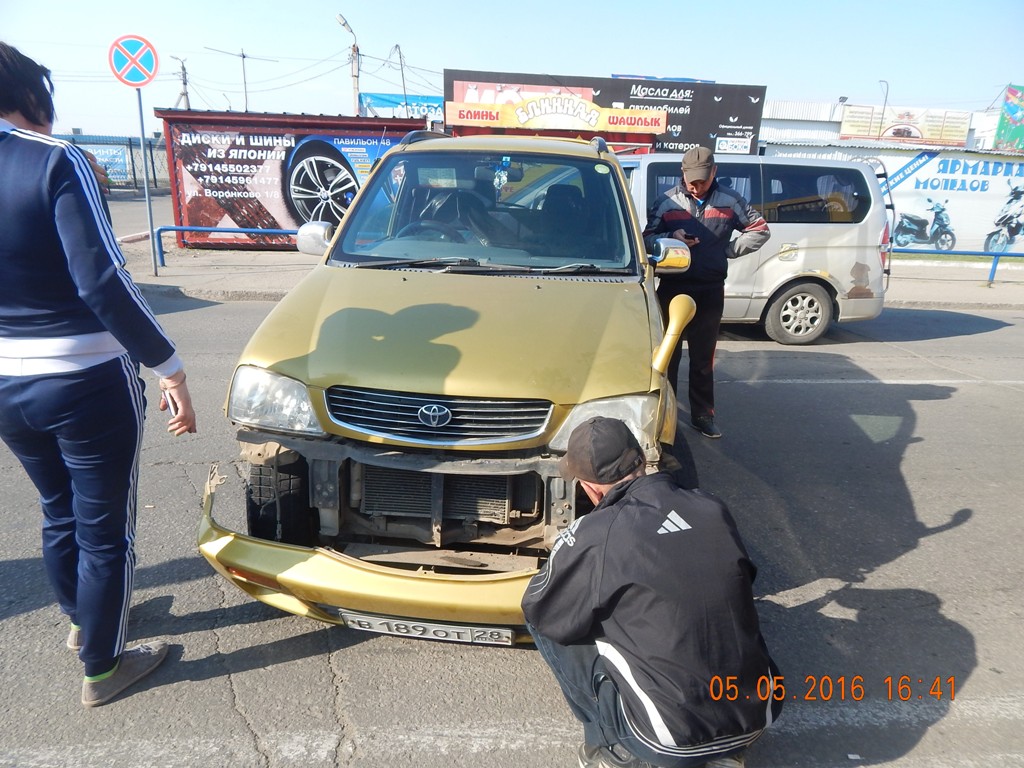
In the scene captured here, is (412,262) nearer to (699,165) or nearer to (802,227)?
(699,165)

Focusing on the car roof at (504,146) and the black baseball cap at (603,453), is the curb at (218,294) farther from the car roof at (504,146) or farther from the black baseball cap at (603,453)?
the black baseball cap at (603,453)

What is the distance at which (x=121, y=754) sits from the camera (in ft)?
7.93

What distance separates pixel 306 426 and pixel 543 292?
1289 millimetres

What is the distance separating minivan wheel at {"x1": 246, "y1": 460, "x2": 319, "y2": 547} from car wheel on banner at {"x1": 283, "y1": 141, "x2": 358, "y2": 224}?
486 inches

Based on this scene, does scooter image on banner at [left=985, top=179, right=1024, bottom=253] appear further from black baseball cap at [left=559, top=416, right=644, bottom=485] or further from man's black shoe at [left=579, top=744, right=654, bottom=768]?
man's black shoe at [left=579, top=744, right=654, bottom=768]

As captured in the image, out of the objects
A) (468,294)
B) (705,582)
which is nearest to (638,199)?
(468,294)

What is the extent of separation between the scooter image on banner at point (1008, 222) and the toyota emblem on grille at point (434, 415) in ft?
56.7

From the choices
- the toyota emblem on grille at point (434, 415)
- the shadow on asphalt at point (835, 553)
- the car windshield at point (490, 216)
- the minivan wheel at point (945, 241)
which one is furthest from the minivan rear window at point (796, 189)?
the minivan wheel at point (945, 241)

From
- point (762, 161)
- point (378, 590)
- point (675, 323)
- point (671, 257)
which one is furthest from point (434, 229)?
point (762, 161)

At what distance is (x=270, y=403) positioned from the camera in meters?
2.78

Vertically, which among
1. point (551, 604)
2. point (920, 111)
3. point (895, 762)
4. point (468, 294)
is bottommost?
point (895, 762)

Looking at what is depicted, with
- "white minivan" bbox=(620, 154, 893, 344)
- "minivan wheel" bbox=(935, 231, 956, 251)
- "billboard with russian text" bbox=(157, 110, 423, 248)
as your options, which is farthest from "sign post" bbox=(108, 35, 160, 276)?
"minivan wheel" bbox=(935, 231, 956, 251)

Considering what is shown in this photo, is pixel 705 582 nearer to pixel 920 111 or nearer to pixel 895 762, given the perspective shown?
pixel 895 762

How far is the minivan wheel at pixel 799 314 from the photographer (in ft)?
28.9
